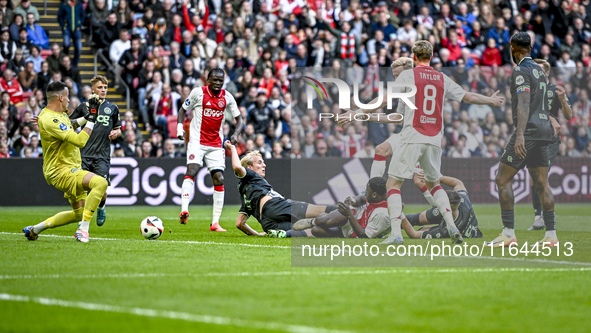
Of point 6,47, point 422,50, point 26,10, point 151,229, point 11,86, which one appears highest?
point 26,10

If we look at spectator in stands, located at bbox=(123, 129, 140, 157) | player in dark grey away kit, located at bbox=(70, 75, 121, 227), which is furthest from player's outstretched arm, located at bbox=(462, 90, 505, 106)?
spectator in stands, located at bbox=(123, 129, 140, 157)

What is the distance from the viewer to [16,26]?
18.9 meters

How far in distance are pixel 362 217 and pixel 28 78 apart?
39.0ft

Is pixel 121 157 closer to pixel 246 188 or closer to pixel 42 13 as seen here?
pixel 42 13

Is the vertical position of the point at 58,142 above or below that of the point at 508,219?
above

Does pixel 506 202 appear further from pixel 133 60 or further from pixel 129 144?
pixel 133 60

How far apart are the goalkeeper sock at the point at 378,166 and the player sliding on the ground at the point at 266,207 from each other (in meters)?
0.79

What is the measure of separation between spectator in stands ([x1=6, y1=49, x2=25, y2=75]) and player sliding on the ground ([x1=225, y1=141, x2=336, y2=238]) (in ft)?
33.0

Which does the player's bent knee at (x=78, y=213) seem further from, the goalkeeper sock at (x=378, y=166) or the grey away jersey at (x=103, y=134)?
the goalkeeper sock at (x=378, y=166)

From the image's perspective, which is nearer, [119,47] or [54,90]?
[54,90]

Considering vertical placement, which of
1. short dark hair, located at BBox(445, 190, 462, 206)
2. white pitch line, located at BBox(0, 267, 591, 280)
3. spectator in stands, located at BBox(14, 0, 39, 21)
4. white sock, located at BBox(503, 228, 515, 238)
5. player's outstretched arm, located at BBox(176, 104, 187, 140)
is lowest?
white pitch line, located at BBox(0, 267, 591, 280)

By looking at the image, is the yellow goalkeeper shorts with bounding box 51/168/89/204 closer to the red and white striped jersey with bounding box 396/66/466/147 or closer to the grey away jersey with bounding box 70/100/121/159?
the grey away jersey with bounding box 70/100/121/159

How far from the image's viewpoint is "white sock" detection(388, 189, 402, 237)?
27.1 ft

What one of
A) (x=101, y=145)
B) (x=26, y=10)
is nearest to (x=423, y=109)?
(x=101, y=145)
